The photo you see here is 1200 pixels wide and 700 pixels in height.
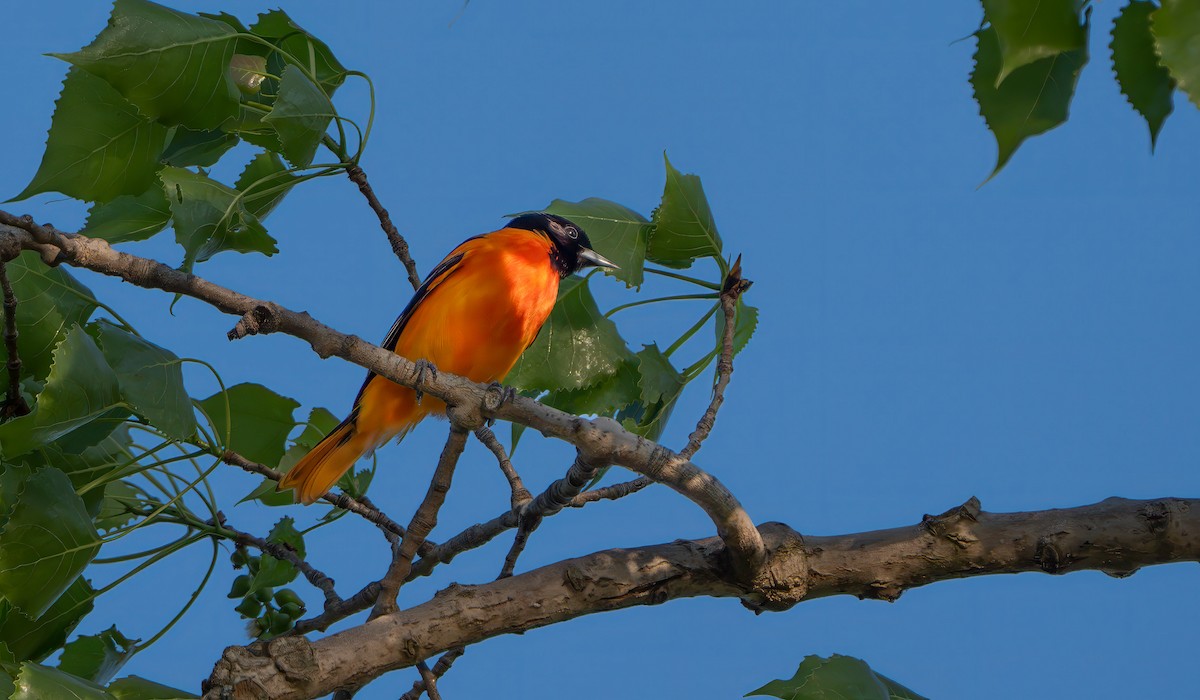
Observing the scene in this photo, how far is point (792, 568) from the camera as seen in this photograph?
179 centimetres

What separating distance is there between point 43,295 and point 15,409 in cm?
20

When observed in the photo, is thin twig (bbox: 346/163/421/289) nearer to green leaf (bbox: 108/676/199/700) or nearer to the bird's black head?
the bird's black head

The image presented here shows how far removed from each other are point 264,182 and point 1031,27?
1370 millimetres

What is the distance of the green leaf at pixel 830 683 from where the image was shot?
60.3 inches

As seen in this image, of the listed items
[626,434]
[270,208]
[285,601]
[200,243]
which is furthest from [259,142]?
[626,434]

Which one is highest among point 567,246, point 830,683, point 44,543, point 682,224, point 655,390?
point 567,246

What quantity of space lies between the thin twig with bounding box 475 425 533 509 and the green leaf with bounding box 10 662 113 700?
0.70m

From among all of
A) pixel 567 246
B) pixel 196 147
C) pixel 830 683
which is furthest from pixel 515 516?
pixel 567 246

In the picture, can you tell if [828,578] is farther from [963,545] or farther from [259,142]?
[259,142]

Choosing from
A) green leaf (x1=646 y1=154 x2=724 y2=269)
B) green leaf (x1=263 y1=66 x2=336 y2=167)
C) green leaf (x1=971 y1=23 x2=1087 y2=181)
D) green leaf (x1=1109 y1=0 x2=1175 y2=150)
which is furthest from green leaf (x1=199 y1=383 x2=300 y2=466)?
green leaf (x1=1109 y1=0 x2=1175 y2=150)

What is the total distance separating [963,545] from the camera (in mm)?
1766

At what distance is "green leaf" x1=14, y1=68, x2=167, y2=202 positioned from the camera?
197cm

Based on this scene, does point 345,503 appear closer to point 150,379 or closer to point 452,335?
point 452,335

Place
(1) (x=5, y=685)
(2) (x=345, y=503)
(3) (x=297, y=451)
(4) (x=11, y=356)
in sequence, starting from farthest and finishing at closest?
1. (3) (x=297, y=451)
2. (2) (x=345, y=503)
3. (4) (x=11, y=356)
4. (1) (x=5, y=685)
